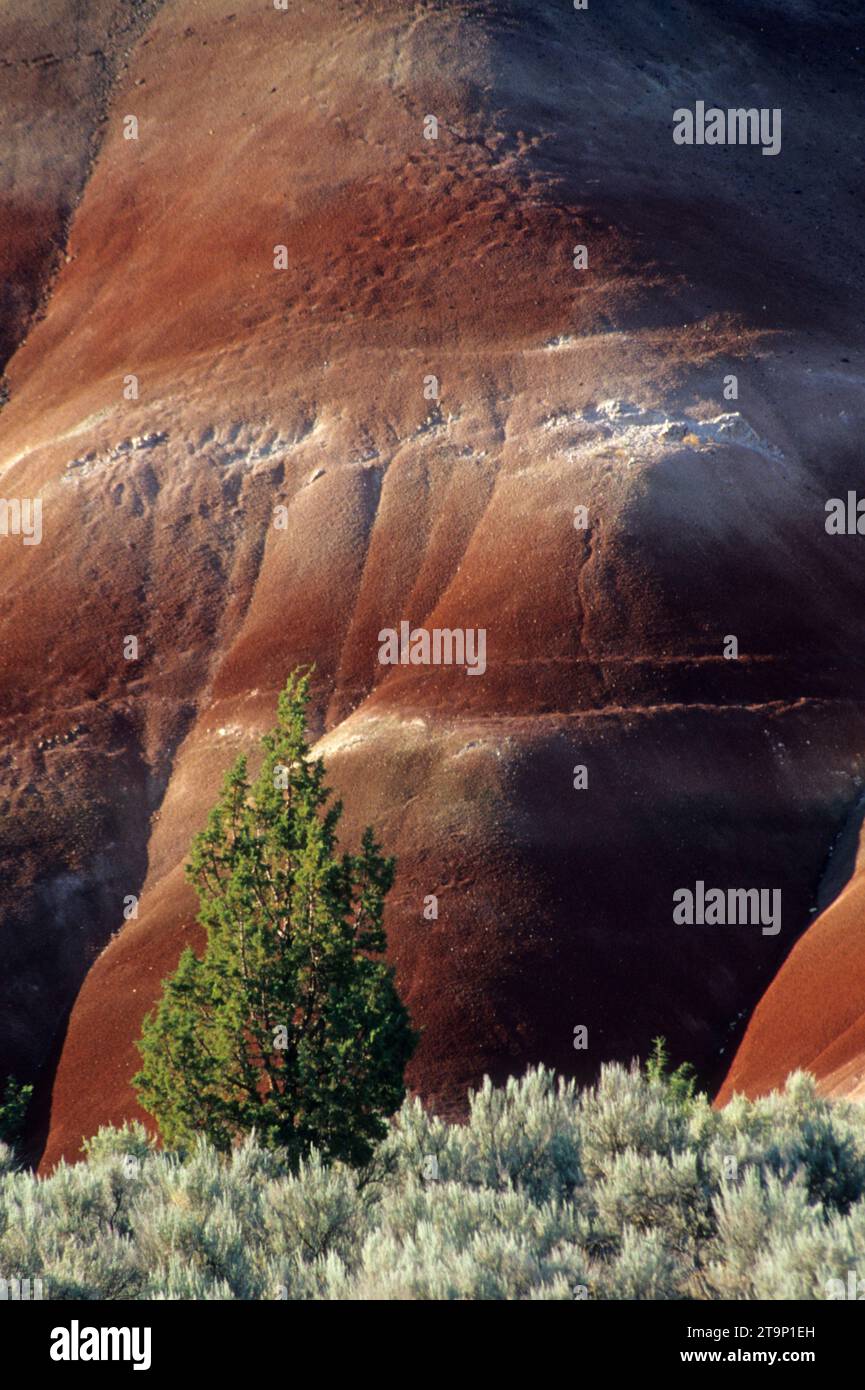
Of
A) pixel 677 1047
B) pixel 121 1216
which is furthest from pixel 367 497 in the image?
pixel 121 1216

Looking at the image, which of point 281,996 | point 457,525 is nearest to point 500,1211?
point 281,996

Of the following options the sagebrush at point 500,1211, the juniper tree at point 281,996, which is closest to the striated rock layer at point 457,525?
the juniper tree at point 281,996

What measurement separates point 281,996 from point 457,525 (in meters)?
13.5

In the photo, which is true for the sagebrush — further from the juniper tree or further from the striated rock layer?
the striated rock layer

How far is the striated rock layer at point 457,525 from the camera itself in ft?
68.0

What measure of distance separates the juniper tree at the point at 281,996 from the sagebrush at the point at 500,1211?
671 millimetres

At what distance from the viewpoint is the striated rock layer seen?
2072 centimetres

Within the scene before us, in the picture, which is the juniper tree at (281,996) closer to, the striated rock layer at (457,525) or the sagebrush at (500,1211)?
the sagebrush at (500,1211)

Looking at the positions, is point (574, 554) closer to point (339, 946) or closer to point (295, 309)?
point (295, 309)

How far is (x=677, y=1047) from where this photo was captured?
754 inches

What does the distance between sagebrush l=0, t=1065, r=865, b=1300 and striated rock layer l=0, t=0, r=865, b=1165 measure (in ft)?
24.5

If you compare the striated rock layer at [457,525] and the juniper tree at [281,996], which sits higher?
the striated rock layer at [457,525]

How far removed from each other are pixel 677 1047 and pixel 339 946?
7732 mm

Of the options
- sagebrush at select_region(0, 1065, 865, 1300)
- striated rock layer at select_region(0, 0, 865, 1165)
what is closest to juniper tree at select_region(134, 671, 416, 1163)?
sagebrush at select_region(0, 1065, 865, 1300)
